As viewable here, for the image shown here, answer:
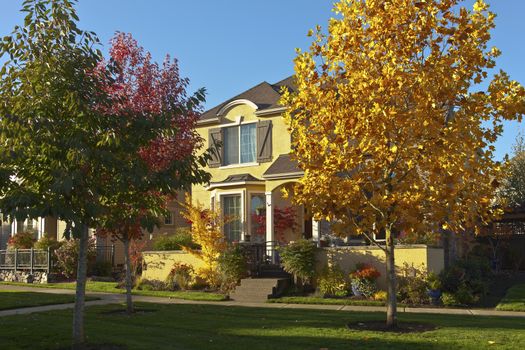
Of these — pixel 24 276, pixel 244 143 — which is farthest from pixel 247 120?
pixel 24 276

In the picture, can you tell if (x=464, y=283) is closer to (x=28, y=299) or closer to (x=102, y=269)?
(x=28, y=299)

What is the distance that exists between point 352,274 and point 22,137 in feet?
37.2

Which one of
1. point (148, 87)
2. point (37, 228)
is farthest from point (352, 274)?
point (37, 228)

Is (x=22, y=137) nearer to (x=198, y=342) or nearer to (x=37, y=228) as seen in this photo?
(x=198, y=342)

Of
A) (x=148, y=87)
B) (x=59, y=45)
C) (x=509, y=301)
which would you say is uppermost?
(x=148, y=87)

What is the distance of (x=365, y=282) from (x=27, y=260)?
620 inches

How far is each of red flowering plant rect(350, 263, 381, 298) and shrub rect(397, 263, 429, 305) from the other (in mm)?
739

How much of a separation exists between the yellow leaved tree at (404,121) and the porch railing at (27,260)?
1672 centimetres

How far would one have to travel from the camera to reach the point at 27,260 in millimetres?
24578

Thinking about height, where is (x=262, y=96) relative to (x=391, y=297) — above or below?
above

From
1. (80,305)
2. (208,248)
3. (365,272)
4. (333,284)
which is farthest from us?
(208,248)

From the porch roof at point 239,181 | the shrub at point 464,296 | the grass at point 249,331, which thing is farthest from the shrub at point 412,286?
the porch roof at point 239,181

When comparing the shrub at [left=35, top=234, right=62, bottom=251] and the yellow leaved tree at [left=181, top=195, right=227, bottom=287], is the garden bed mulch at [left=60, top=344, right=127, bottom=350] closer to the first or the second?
the yellow leaved tree at [left=181, top=195, right=227, bottom=287]

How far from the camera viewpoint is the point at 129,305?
13.2 meters
